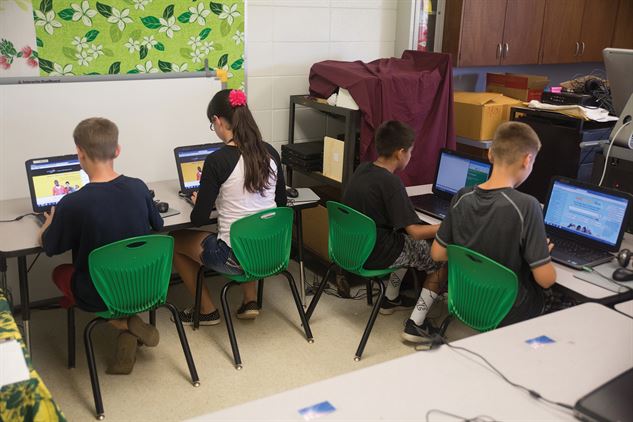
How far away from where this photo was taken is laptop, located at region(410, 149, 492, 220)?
10.6ft

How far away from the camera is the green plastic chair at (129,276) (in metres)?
2.48

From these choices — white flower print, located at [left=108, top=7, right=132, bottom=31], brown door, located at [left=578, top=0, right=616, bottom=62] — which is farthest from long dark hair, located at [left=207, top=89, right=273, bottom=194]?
brown door, located at [left=578, top=0, right=616, bottom=62]

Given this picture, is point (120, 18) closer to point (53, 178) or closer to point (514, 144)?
point (53, 178)

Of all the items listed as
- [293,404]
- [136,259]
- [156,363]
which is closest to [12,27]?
[136,259]

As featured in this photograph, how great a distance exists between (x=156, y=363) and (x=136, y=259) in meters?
0.71

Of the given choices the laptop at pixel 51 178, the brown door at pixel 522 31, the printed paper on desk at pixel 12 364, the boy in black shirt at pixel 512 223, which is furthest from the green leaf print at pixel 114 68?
the brown door at pixel 522 31

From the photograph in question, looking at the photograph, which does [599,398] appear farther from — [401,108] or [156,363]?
[401,108]

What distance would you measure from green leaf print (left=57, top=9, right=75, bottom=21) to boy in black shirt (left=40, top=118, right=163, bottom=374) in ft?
3.12

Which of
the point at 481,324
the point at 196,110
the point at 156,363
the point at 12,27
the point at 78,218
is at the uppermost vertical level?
the point at 12,27

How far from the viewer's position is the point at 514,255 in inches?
95.4

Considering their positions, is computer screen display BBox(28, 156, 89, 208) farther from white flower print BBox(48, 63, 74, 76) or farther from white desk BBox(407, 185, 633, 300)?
white desk BBox(407, 185, 633, 300)

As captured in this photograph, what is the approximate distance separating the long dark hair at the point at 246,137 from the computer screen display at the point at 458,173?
1.06 m

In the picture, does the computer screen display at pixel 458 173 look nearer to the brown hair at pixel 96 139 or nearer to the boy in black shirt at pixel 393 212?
the boy in black shirt at pixel 393 212

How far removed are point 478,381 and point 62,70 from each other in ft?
8.81
